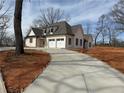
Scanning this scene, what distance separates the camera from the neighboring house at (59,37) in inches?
1602

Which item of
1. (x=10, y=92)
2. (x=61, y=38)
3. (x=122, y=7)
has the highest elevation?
(x=122, y=7)

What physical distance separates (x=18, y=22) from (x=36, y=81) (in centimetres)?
854

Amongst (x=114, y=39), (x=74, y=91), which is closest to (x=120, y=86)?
(x=74, y=91)

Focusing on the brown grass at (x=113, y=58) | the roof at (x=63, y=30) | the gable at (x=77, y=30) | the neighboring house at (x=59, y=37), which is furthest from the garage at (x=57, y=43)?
the brown grass at (x=113, y=58)

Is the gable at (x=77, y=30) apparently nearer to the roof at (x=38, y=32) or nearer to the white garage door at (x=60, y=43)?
the white garage door at (x=60, y=43)

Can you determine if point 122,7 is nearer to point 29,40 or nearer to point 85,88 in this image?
point 29,40

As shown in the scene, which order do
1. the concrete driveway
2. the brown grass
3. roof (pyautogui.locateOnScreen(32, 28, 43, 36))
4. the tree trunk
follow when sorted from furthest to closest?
roof (pyautogui.locateOnScreen(32, 28, 43, 36))
the tree trunk
the brown grass
the concrete driveway

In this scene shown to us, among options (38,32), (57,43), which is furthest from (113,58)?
(38,32)

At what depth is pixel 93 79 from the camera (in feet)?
29.7

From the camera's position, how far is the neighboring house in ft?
133

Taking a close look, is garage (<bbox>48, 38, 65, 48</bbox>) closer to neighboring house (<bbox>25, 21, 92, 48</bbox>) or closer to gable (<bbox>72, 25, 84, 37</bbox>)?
neighboring house (<bbox>25, 21, 92, 48</bbox>)

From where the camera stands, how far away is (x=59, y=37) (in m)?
41.4

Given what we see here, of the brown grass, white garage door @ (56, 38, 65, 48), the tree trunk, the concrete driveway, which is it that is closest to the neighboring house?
white garage door @ (56, 38, 65, 48)

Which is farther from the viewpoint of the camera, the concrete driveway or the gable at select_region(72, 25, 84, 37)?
the gable at select_region(72, 25, 84, 37)
